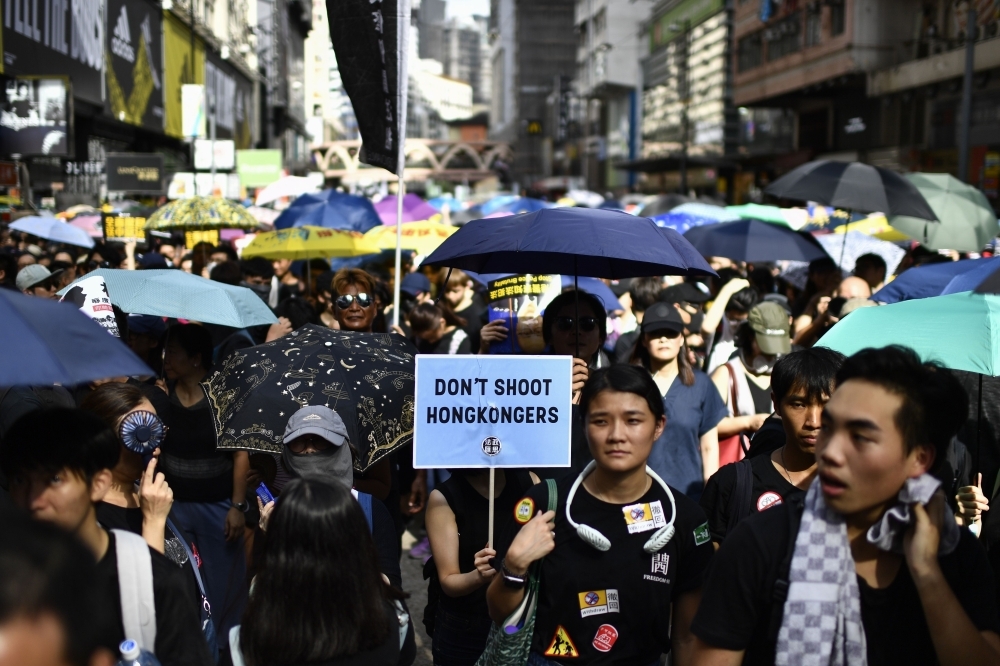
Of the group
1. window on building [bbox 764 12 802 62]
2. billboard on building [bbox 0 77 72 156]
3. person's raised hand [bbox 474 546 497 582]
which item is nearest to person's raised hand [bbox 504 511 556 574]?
person's raised hand [bbox 474 546 497 582]

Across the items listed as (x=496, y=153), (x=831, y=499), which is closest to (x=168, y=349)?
(x=831, y=499)

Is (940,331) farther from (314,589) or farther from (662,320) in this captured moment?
(314,589)

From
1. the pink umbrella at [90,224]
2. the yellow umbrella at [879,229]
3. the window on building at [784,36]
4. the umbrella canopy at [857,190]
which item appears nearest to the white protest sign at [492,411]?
the umbrella canopy at [857,190]

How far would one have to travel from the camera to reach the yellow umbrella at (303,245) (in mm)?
10383

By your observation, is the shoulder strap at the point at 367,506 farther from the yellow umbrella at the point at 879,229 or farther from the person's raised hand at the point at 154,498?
the yellow umbrella at the point at 879,229

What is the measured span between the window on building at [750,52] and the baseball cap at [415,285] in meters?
40.9

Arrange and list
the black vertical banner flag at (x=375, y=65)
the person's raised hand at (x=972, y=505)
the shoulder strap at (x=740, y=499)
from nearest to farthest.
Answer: the shoulder strap at (x=740, y=499) < the person's raised hand at (x=972, y=505) < the black vertical banner flag at (x=375, y=65)

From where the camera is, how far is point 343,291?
6508 mm

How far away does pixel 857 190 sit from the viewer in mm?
8688

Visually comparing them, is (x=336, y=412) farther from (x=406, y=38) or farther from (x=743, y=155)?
(x=743, y=155)

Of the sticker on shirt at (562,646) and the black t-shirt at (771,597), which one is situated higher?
the black t-shirt at (771,597)

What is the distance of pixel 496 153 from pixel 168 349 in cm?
7237

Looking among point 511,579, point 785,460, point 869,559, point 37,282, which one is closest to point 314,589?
point 511,579

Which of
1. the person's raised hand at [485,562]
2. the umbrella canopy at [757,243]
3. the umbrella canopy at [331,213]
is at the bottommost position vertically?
the person's raised hand at [485,562]
